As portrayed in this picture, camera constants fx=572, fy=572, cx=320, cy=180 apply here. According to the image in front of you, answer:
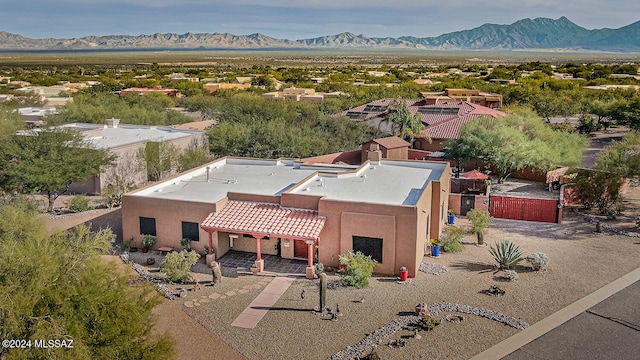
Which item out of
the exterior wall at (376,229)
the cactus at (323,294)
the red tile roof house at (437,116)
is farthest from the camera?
the red tile roof house at (437,116)

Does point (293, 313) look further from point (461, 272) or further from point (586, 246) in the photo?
point (586, 246)

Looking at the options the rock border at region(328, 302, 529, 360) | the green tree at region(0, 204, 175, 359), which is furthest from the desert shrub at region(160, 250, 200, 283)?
the green tree at region(0, 204, 175, 359)

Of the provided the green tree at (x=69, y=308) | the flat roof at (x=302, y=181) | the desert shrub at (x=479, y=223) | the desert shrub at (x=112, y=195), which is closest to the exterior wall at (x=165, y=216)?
the flat roof at (x=302, y=181)

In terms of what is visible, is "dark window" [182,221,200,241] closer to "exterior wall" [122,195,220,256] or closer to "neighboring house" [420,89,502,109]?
"exterior wall" [122,195,220,256]

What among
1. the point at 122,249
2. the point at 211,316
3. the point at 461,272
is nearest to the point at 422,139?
the point at 461,272

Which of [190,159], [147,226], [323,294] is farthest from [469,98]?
[323,294]

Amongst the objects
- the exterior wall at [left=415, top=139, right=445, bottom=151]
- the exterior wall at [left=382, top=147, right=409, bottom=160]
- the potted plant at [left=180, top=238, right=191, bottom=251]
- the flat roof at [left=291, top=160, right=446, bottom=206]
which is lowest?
the potted plant at [left=180, top=238, right=191, bottom=251]

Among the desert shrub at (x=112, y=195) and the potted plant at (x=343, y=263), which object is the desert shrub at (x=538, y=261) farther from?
the desert shrub at (x=112, y=195)
